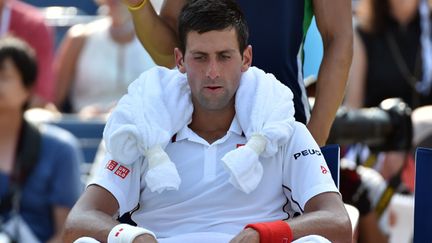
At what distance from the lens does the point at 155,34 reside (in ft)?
18.0

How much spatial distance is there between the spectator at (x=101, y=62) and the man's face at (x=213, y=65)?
4109 mm

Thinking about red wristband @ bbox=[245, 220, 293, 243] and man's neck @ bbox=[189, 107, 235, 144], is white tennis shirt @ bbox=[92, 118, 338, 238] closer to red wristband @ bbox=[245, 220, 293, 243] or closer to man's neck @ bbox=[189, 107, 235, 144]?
man's neck @ bbox=[189, 107, 235, 144]

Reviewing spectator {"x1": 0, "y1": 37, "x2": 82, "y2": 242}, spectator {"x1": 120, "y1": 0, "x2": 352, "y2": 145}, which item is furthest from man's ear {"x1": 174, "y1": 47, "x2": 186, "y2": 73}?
spectator {"x1": 0, "y1": 37, "x2": 82, "y2": 242}

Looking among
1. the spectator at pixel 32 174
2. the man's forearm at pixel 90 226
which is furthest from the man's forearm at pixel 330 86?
the spectator at pixel 32 174

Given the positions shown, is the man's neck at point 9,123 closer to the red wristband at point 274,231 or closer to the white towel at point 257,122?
the white towel at point 257,122

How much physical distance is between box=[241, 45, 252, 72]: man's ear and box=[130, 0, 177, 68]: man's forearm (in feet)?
1.92

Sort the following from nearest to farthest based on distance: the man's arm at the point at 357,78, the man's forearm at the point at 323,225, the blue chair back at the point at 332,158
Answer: the man's forearm at the point at 323,225 → the blue chair back at the point at 332,158 → the man's arm at the point at 357,78

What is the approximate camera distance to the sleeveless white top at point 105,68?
901 centimetres

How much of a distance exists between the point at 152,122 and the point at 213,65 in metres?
0.31

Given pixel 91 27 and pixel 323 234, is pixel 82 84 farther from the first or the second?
pixel 323 234

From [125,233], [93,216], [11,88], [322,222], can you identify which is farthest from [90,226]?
[11,88]

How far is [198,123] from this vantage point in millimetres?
4984

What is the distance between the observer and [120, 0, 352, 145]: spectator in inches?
213

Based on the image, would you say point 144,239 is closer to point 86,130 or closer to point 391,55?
point 86,130
